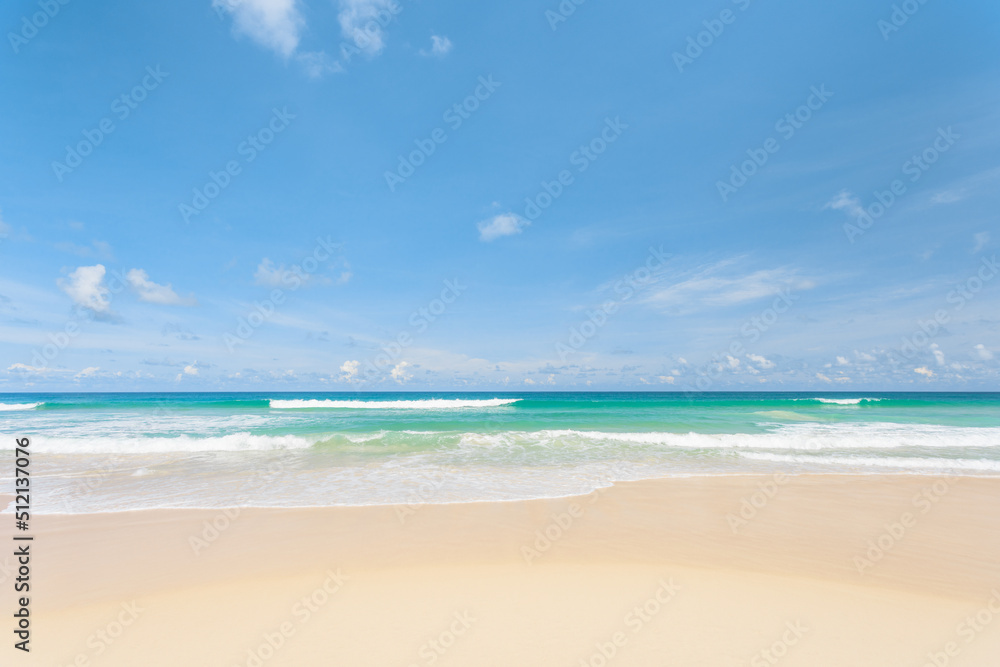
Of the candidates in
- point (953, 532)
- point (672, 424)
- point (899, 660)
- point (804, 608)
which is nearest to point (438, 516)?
point (804, 608)

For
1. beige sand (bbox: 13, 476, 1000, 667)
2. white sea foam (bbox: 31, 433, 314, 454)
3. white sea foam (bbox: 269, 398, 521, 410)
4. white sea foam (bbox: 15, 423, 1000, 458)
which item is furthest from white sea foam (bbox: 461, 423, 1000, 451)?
white sea foam (bbox: 269, 398, 521, 410)

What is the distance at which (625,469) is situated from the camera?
1088 cm

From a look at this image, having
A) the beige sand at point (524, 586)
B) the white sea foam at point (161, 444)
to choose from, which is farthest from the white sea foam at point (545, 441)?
the beige sand at point (524, 586)

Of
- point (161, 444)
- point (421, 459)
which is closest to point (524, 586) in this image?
point (421, 459)

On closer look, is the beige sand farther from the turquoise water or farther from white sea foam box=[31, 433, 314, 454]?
white sea foam box=[31, 433, 314, 454]

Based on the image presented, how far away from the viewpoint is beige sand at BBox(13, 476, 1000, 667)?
3.38 meters

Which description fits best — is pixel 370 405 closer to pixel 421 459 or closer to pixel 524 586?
pixel 421 459

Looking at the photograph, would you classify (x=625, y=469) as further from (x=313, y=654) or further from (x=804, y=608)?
(x=313, y=654)

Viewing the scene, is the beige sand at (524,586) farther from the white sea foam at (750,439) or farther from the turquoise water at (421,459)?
the white sea foam at (750,439)

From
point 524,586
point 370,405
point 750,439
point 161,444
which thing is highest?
point 161,444

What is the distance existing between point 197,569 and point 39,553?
99.8 inches

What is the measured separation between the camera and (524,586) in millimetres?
4410

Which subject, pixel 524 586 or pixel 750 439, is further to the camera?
pixel 750 439

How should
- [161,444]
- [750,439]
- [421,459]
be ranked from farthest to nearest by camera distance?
[750,439] → [161,444] → [421,459]
